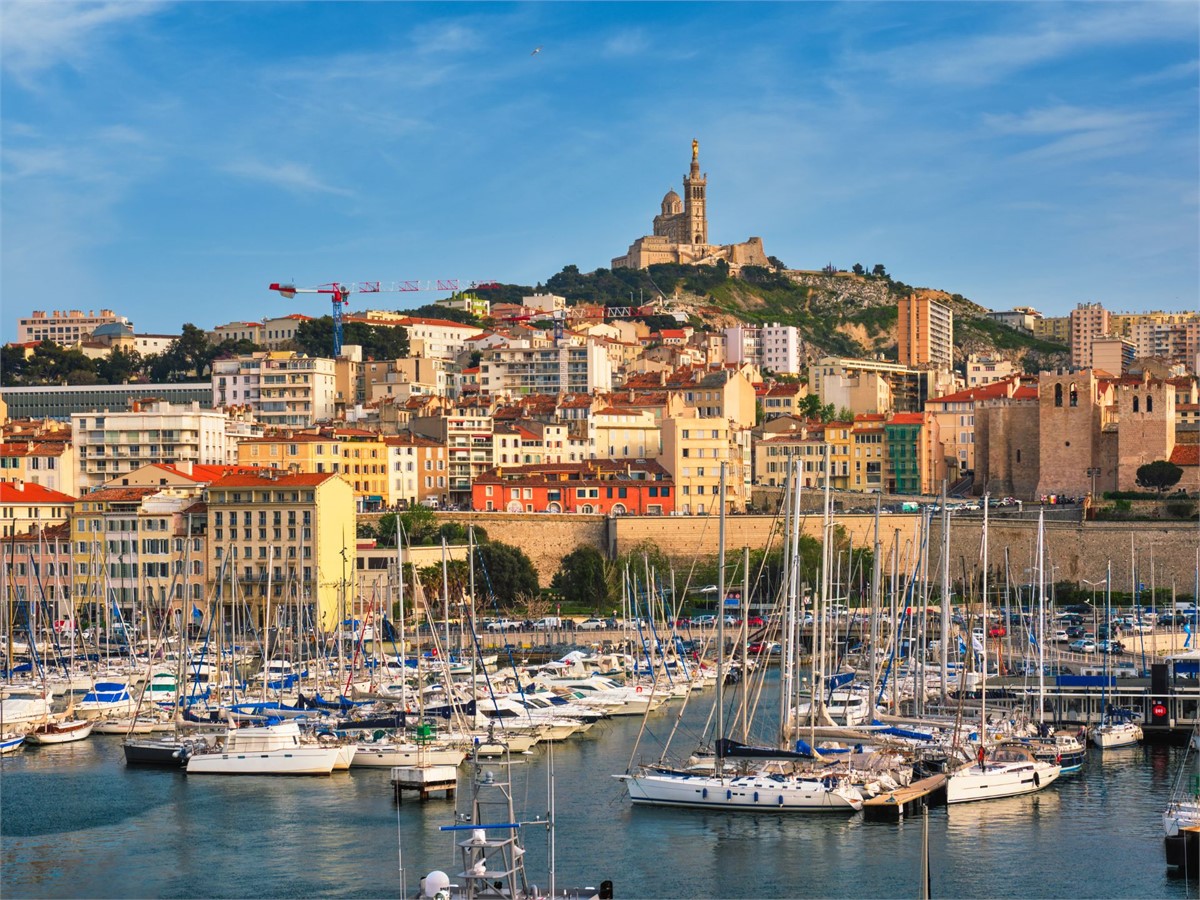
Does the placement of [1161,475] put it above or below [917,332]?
below

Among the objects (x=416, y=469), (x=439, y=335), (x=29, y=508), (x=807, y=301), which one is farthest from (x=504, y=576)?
(x=807, y=301)

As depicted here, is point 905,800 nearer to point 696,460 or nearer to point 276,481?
point 276,481

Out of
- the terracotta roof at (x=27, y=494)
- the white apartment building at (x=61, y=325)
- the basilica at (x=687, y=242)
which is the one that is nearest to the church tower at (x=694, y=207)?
the basilica at (x=687, y=242)

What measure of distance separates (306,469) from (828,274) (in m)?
75.5

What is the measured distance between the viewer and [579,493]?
6669cm

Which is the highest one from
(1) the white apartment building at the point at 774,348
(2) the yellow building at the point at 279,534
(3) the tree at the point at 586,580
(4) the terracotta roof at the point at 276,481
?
(1) the white apartment building at the point at 774,348

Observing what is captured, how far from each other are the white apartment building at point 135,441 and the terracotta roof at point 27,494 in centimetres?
585

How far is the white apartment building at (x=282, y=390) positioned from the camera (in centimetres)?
8456

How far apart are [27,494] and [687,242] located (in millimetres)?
85592

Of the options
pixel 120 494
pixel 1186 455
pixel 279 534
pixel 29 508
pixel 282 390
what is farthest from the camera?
pixel 282 390

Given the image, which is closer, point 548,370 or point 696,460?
point 696,460

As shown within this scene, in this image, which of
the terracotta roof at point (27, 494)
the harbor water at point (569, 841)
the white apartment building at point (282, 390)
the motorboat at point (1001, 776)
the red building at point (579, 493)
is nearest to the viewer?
the harbor water at point (569, 841)

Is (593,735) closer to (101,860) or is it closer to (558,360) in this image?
(101,860)

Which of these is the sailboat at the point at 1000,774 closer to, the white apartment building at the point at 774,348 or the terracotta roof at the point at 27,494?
the terracotta roof at the point at 27,494
